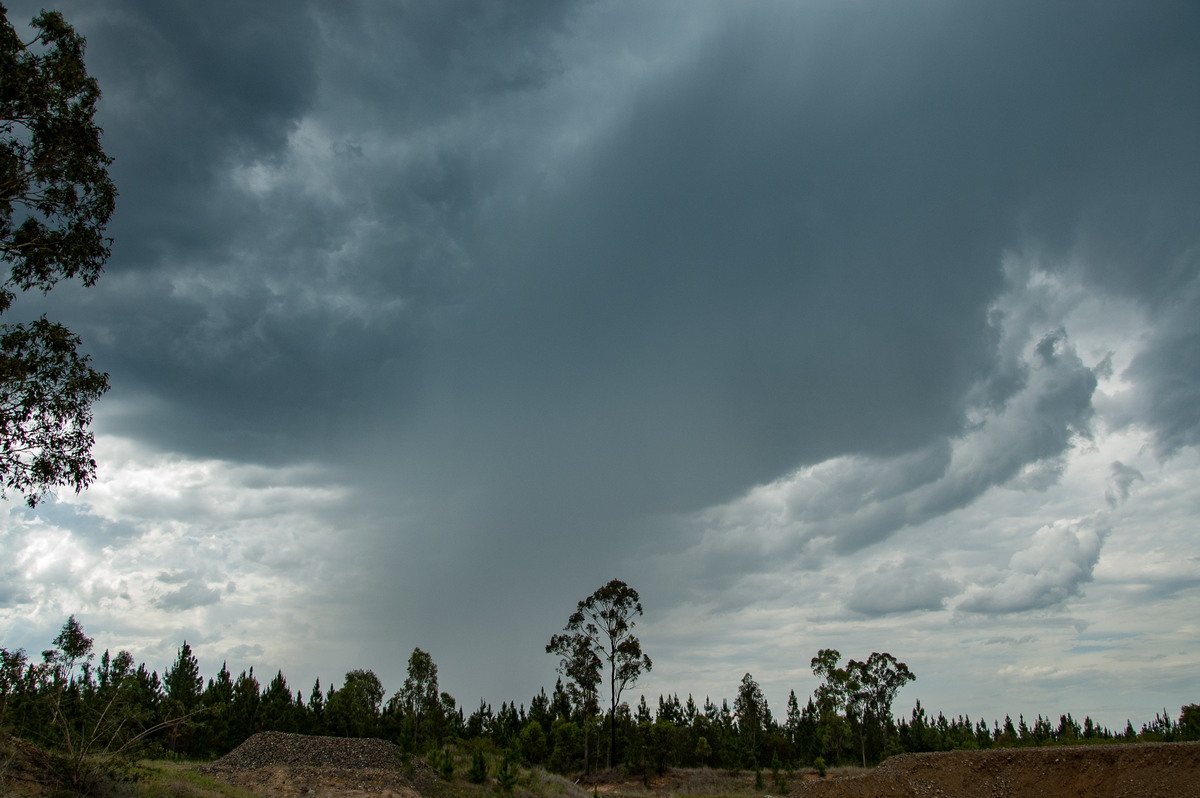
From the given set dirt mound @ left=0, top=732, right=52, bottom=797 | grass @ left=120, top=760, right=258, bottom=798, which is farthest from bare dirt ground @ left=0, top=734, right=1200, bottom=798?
grass @ left=120, top=760, right=258, bottom=798

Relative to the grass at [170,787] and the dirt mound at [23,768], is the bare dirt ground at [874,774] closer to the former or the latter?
→ the dirt mound at [23,768]

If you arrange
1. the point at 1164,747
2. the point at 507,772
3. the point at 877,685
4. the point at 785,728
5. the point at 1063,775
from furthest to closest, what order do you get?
the point at 785,728, the point at 877,685, the point at 507,772, the point at 1063,775, the point at 1164,747

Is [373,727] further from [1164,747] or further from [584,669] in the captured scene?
[1164,747]

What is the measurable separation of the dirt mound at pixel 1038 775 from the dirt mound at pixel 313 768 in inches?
1016

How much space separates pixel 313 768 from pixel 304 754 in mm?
2951

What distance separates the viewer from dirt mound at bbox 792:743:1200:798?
28484 mm

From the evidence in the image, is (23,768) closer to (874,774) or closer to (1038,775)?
(874,774)

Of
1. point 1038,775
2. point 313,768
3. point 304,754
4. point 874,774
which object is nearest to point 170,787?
point 313,768

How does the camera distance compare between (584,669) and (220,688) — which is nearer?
(584,669)

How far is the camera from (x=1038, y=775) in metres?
32.4

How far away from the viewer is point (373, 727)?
88125mm

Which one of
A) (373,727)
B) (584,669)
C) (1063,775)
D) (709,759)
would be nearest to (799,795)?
(1063,775)

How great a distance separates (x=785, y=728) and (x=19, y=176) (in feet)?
375

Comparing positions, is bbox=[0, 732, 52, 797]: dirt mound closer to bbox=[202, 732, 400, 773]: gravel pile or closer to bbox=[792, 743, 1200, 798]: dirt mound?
bbox=[202, 732, 400, 773]: gravel pile
